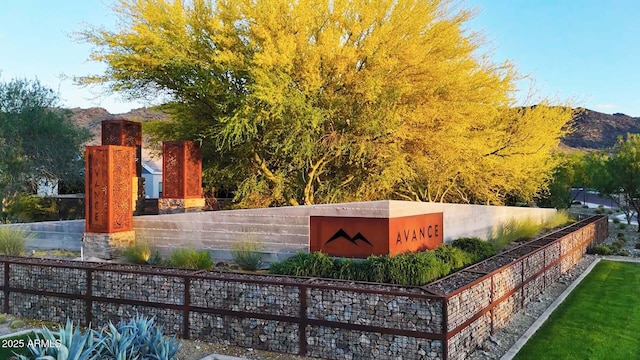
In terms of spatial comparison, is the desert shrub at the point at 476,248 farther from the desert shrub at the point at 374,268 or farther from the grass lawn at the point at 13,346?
the grass lawn at the point at 13,346

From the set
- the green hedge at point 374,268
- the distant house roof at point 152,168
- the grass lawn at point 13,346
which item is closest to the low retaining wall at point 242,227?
the green hedge at point 374,268

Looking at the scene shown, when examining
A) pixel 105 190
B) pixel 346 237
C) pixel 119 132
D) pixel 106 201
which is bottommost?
pixel 346 237

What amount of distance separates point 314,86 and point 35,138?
15018mm

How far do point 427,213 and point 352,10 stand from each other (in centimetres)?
687

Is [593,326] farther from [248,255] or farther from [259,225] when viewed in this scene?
[259,225]

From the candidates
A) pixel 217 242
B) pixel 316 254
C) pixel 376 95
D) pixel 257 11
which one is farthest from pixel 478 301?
pixel 257 11


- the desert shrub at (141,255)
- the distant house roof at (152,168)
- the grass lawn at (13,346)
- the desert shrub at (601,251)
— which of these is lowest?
the grass lawn at (13,346)

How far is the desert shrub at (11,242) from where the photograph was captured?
39.0 ft

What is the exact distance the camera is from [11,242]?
39.4ft

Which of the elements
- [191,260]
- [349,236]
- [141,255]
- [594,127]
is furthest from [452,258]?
[594,127]

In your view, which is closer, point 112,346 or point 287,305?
point 112,346

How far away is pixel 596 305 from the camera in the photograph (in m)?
9.91

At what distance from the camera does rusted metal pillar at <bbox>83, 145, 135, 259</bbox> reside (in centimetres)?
1210

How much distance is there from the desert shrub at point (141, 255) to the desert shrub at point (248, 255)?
1690mm
